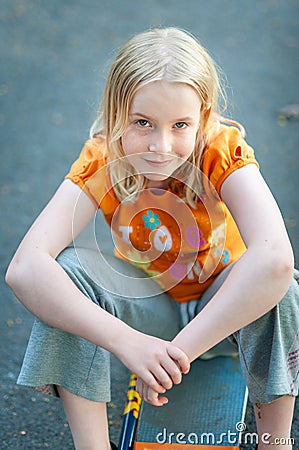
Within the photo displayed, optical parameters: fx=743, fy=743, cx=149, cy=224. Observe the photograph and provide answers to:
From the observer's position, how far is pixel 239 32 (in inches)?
130

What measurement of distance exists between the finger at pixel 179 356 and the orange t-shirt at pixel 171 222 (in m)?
0.25

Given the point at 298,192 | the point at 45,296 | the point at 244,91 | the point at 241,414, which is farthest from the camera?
the point at 244,91

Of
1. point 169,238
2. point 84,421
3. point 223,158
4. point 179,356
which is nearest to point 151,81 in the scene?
point 223,158

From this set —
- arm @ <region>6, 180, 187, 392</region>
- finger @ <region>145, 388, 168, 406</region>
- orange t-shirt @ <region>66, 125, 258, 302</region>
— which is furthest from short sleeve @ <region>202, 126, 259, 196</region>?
finger @ <region>145, 388, 168, 406</region>

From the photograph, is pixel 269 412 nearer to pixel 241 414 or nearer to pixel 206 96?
pixel 241 414

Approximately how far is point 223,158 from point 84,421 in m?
0.51

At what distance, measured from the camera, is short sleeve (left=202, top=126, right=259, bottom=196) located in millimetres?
1290

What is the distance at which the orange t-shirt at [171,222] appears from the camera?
1.34m

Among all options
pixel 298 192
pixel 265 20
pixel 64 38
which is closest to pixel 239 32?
pixel 265 20

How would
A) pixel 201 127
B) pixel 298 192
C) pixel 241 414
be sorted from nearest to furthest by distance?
pixel 201 127 → pixel 241 414 → pixel 298 192

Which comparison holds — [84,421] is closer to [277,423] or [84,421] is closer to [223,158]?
[277,423]

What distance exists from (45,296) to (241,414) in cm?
49

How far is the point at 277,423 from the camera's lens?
50.1 inches

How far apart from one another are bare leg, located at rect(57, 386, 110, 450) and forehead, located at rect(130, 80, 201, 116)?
0.50 m
